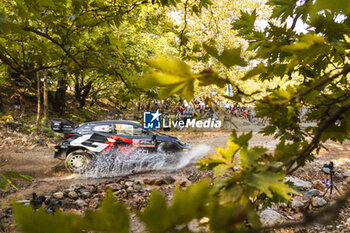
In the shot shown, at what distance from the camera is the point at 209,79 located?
24.0 inches

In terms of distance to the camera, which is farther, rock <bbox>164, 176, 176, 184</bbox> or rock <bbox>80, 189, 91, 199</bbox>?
rock <bbox>164, 176, 176, 184</bbox>

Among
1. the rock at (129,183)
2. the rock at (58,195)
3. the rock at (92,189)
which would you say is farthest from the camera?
the rock at (129,183)

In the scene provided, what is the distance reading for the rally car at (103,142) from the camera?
577cm

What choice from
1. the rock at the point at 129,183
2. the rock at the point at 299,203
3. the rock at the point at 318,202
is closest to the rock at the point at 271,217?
the rock at the point at 299,203

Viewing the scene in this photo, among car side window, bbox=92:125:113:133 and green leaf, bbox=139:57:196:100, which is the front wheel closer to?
car side window, bbox=92:125:113:133

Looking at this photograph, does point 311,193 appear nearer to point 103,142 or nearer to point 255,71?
point 255,71

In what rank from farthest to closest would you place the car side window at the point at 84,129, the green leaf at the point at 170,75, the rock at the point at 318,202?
the car side window at the point at 84,129
the rock at the point at 318,202
the green leaf at the point at 170,75

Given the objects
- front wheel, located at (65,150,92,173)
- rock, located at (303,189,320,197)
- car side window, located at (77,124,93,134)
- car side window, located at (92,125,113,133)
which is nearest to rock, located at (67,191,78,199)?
→ front wheel, located at (65,150,92,173)

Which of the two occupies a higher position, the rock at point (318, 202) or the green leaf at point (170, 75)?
the green leaf at point (170, 75)

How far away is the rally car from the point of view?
5.77 m

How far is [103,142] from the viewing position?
606 cm

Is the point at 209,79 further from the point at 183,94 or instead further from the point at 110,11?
the point at 110,11

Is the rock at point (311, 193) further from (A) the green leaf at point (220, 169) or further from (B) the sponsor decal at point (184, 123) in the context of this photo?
(B) the sponsor decal at point (184, 123)

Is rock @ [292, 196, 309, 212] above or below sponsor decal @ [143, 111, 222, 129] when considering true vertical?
below
